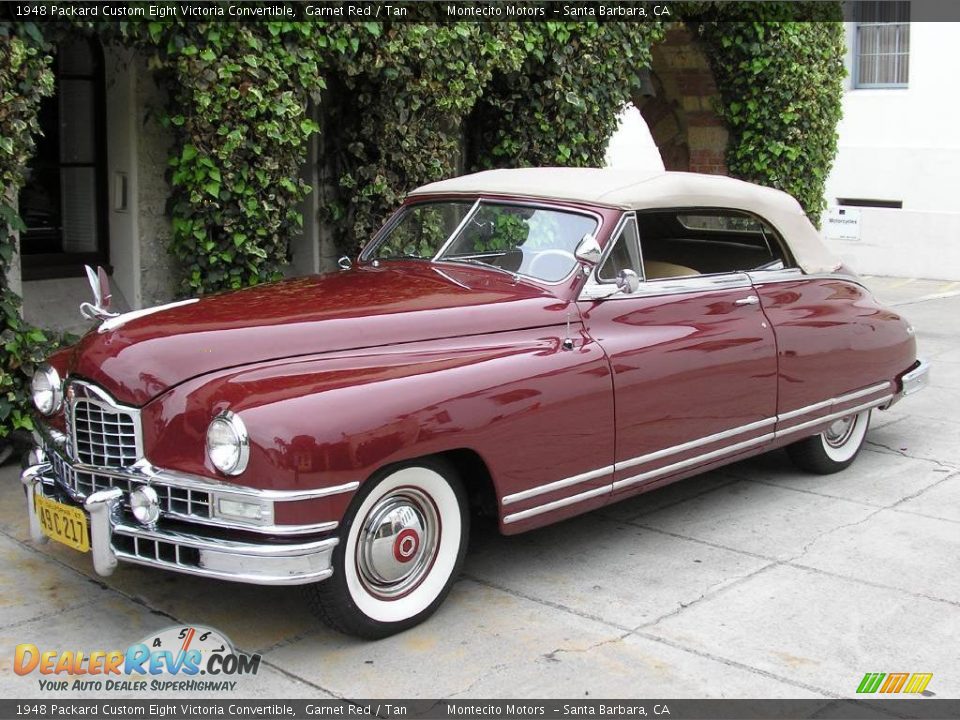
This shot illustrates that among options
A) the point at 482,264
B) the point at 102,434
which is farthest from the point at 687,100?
the point at 102,434

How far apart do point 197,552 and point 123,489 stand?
426 mm

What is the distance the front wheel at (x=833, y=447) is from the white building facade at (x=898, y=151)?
946cm

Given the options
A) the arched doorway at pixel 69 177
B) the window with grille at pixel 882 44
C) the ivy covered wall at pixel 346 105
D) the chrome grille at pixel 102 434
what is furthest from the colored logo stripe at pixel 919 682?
the window with grille at pixel 882 44

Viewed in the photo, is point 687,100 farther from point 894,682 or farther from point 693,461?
point 894,682

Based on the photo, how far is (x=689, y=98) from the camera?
11.8 meters

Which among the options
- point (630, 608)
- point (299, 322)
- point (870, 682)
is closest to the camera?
point (870, 682)

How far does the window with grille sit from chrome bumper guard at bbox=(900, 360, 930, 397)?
988 centimetres

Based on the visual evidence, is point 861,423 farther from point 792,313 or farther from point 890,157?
point 890,157

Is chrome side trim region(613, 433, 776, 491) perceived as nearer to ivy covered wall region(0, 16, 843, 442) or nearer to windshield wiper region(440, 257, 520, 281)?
windshield wiper region(440, 257, 520, 281)

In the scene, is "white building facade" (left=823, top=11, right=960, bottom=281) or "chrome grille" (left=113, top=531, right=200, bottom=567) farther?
"white building facade" (left=823, top=11, right=960, bottom=281)

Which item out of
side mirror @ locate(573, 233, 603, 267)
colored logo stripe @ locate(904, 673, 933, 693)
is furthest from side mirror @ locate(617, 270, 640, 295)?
colored logo stripe @ locate(904, 673, 933, 693)

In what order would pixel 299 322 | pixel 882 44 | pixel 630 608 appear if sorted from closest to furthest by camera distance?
pixel 299 322 → pixel 630 608 → pixel 882 44

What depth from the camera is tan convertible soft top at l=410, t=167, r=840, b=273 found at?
539cm

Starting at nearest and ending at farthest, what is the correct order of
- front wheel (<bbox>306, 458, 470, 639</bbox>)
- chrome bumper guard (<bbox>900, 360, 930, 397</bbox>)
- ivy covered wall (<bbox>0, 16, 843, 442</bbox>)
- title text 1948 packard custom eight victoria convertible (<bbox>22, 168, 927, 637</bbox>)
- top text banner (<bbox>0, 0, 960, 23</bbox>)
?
1. title text 1948 packard custom eight victoria convertible (<bbox>22, 168, 927, 637</bbox>)
2. front wheel (<bbox>306, 458, 470, 639</bbox>)
3. top text banner (<bbox>0, 0, 960, 23</bbox>)
4. ivy covered wall (<bbox>0, 16, 843, 442</bbox>)
5. chrome bumper guard (<bbox>900, 360, 930, 397</bbox>)
